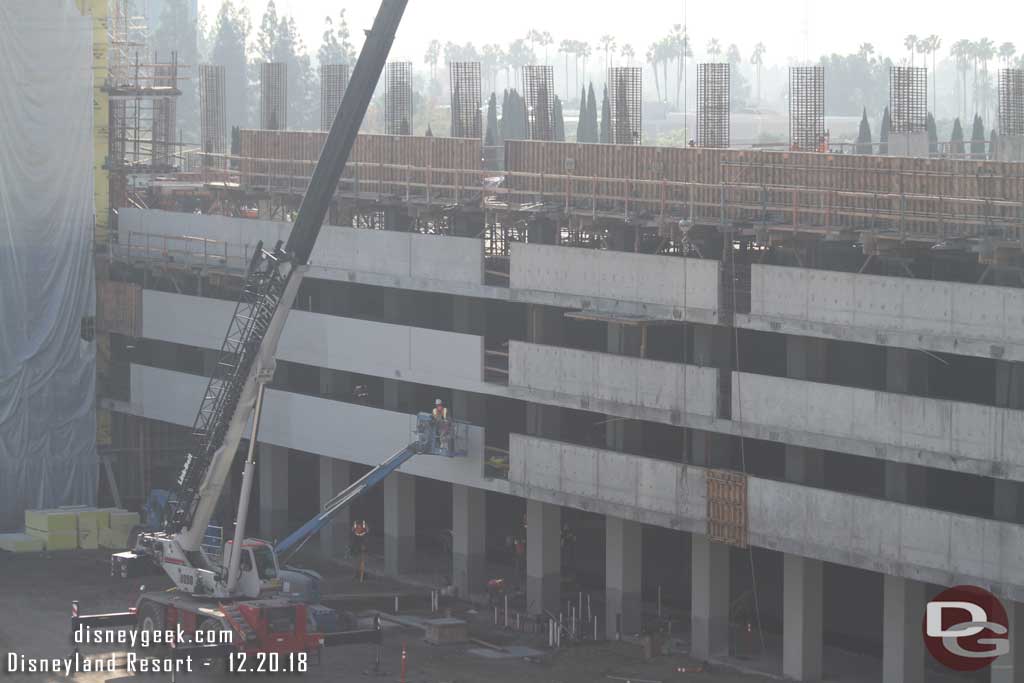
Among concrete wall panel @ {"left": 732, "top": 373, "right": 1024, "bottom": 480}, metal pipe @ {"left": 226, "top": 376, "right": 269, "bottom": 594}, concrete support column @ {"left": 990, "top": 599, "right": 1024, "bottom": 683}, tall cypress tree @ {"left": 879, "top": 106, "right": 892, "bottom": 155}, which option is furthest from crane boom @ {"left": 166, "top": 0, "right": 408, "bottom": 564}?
concrete support column @ {"left": 990, "top": 599, "right": 1024, "bottom": 683}

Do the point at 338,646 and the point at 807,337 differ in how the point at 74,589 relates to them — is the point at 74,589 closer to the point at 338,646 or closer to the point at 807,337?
the point at 338,646

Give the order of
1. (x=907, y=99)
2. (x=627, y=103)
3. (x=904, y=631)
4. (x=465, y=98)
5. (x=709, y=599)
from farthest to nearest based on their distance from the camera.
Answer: (x=465, y=98) < (x=627, y=103) < (x=907, y=99) < (x=709, y=599) < (x=904, y=631)

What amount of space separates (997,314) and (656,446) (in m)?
15.4

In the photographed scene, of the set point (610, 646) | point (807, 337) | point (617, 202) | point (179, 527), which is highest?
point (617, 202)

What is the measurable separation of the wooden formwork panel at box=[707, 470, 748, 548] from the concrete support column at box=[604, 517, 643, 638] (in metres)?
3.94

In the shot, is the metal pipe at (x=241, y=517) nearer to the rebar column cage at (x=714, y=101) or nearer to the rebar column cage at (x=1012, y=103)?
the rebar column cage at (x=714, y=101)

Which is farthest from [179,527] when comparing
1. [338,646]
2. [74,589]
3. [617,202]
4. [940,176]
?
[940,176]

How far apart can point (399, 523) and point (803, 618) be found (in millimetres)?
16026

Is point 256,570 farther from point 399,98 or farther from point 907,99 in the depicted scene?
point 399,98

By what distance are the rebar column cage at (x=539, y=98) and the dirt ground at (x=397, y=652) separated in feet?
46.3

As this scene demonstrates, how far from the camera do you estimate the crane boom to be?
39469mm

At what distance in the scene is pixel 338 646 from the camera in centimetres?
4409

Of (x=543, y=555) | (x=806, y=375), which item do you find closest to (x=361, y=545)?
(x=543, y=555)

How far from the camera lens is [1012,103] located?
161 ft
